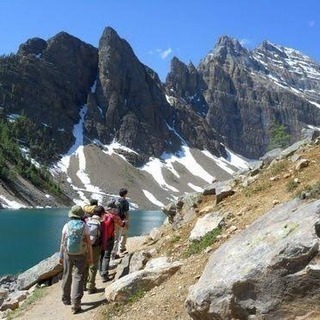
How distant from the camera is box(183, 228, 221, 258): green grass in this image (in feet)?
45.1

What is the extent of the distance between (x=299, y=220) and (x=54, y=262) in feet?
45.5

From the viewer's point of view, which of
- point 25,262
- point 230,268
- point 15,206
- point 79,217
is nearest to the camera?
point 230,268

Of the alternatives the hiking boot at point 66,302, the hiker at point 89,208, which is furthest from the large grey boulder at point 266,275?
the hiker at point 89,208

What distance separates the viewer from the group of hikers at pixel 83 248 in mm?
13906

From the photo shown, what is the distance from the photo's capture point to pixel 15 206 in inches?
6403

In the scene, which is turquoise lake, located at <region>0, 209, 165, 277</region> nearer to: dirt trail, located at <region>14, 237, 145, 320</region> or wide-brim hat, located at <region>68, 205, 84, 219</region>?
dirt trail, located at <region>14, 237, 145, 320</region>

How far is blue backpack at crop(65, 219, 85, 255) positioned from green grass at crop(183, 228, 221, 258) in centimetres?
302

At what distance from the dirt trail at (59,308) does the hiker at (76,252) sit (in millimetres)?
351

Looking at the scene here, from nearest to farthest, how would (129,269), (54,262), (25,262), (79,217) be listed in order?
(79,217) → (129,269) → (54,262) → (25,262)

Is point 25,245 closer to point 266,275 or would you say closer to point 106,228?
point 106,228

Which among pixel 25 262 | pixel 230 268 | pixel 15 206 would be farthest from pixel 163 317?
pixel 15 206

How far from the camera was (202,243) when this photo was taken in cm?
1401

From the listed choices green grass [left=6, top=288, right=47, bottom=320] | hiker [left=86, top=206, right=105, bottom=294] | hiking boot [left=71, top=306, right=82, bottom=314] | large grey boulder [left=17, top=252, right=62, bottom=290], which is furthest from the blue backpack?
large grey boulder [left=17, top=252, right=62, bottom=290]

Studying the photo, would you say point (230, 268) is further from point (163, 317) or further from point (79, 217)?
point (79, 217)
